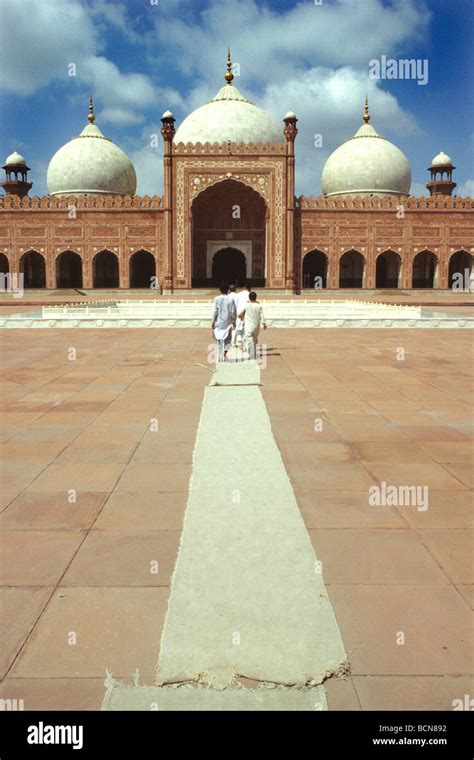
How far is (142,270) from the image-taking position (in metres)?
30.2

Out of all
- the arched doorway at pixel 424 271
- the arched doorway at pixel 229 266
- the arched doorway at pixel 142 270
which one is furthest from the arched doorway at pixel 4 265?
the arched doorway at pixel 424 271

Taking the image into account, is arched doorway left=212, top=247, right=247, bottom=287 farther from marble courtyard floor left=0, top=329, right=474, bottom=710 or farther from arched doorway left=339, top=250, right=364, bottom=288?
marble courtyard floor left=0, top=329, right=474, bottom=710

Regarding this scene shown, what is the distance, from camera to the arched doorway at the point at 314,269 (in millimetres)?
29922

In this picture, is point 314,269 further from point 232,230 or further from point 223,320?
point 223,320

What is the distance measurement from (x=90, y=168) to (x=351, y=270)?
13562 millimetres

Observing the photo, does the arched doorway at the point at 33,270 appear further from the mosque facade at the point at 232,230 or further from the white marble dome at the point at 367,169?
the white marble dome at the point at 367,169

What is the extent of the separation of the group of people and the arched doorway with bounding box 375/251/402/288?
77.1 ft

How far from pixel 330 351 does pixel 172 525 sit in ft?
20.1

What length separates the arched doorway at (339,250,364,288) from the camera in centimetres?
3042

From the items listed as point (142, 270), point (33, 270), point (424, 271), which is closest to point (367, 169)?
point (424, 271)

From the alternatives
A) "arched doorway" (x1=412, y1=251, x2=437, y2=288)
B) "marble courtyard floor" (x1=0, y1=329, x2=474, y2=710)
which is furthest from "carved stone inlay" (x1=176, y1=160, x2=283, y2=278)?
"marble courtyard floor" (x1=0, y1=329, x2=474, y2=710)

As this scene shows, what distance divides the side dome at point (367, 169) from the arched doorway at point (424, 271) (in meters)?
4.11

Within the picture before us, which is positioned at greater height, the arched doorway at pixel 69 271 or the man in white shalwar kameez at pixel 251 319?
the arched doorway at pixel 69 271
